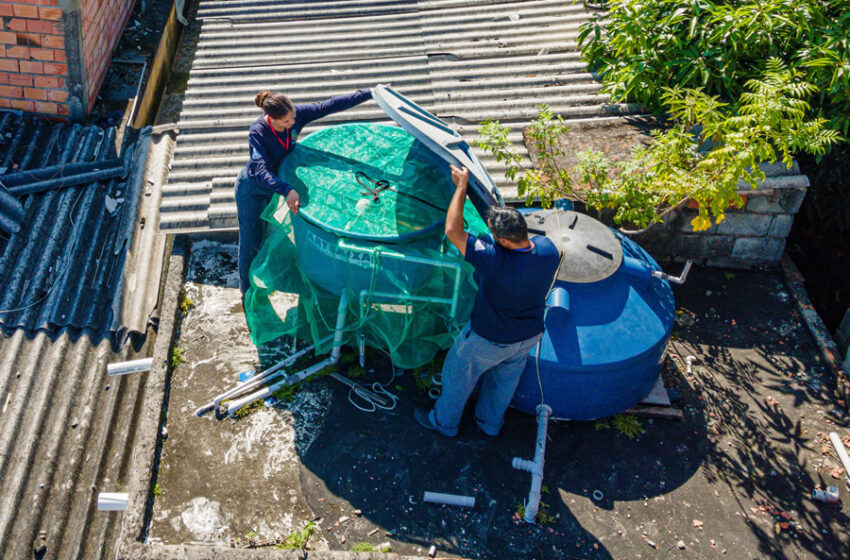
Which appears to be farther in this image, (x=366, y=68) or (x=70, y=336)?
(x=366, y=68)

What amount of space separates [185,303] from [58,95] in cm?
315

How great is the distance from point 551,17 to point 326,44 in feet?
9.04

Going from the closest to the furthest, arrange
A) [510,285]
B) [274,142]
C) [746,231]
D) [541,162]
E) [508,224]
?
[508,224], [510,285], [274,142], [541,162], [746,231]

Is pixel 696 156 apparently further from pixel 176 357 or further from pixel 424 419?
pixel 176 357

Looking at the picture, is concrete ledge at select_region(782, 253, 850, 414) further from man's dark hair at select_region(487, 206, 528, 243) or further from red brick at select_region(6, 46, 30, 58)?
red brick at select_region(6, 46, 30, 58)

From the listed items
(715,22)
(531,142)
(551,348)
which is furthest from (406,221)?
(715,22)

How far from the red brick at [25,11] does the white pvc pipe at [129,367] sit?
398 centimetres

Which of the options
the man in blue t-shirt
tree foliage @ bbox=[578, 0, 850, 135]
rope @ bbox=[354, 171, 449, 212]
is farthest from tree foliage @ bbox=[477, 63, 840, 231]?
the man in blue t-shirt

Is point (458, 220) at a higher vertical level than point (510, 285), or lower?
higher

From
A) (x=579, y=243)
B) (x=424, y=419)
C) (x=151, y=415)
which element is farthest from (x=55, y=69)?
(x=579, y=243)

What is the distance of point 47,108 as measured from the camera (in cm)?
746

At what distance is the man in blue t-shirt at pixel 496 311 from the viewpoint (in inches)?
168

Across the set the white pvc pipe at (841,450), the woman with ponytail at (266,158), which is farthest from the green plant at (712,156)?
the woman with ponytail at (266,158)

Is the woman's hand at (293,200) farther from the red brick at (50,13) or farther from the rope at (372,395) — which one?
the red brick at (50,13)
